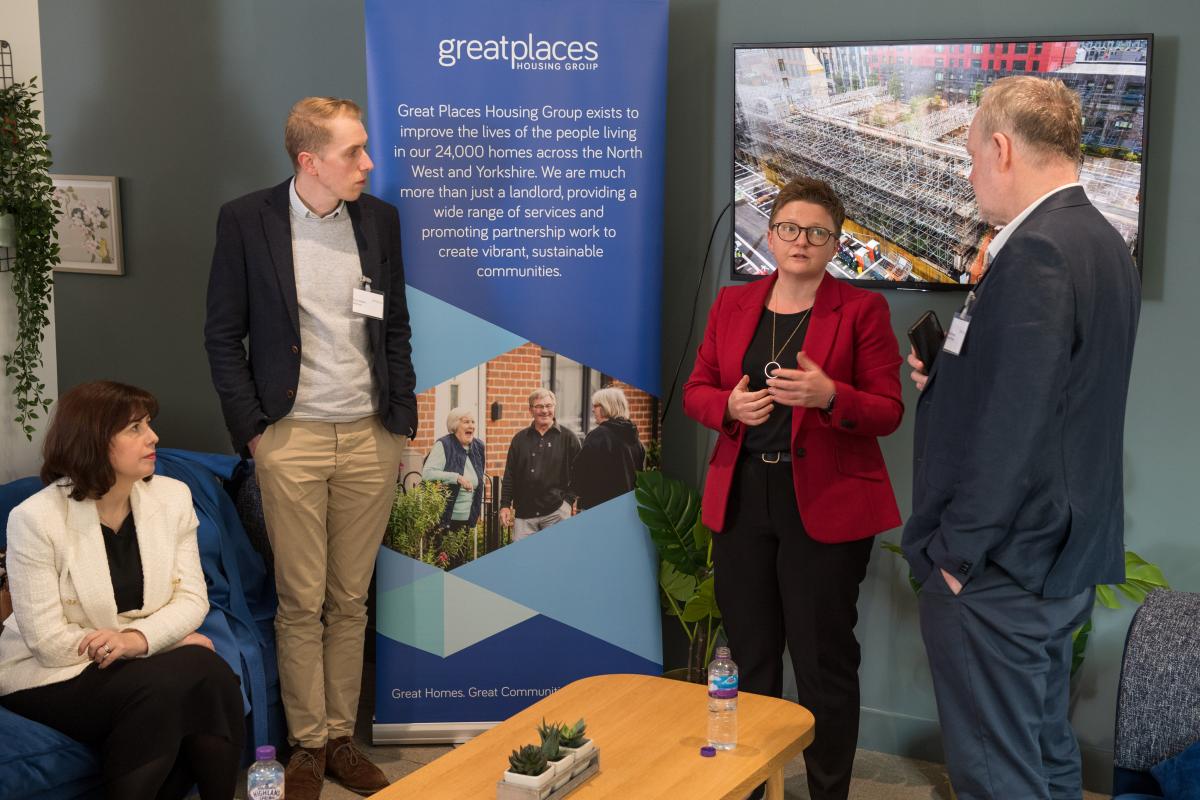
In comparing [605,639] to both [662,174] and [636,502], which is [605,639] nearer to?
[636,502]

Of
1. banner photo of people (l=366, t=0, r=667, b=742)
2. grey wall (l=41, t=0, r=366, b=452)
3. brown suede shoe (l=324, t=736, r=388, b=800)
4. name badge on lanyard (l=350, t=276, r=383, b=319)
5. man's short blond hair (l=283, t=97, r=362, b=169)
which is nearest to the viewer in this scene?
man's short blond hair (l=283, t=97, r=362, b=169)

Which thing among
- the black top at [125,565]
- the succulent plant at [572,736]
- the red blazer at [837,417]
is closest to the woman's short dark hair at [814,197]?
the red blazer at [837,417]

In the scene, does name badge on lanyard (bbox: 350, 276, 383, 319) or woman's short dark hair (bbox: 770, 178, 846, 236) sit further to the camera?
name badge on lanyard (bbox: 350, 276, 383, 319)

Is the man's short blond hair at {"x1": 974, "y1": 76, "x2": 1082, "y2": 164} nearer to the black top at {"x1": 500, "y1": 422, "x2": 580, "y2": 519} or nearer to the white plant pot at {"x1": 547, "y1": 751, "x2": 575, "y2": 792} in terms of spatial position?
the white plant pot at {"x1": 547, "y1": 751, "x2": 575, "y2": 792}

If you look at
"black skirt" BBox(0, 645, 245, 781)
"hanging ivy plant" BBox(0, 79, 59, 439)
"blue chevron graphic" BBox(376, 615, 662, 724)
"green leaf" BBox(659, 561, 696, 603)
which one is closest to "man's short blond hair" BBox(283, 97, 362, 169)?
"hanging ivy plant" BBox(0, 79, 59, 439)

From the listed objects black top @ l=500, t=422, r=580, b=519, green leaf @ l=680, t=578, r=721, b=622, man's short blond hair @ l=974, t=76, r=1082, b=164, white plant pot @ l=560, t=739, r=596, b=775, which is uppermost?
man's short blond hair @ l=974, t=76, r=1082, b=164

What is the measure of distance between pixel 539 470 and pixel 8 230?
5.80 feet

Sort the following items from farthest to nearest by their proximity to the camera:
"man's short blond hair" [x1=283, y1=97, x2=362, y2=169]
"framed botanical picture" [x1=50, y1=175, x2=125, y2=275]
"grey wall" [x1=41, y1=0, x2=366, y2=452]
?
"framed botanical picture" [x1=50, y1=175, x2=125, y2=275], "grey wall" [x1=41, y1=0, x2=366, y2=452], "man's short blond hair" [x1=283, y1=97, x2=362, y2=169]

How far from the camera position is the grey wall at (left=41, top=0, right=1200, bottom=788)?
3479mm

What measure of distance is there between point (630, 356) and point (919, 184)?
3.33ft

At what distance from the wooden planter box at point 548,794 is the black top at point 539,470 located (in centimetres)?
143

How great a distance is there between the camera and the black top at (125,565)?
3.09 meters

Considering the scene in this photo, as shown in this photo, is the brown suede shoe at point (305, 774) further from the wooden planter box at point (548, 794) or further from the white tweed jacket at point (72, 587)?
the wooden planter box at point (548, 794)

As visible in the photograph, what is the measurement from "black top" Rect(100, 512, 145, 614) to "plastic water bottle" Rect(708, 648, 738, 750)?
1.47 m
